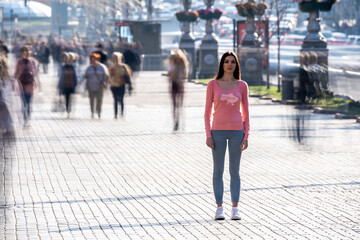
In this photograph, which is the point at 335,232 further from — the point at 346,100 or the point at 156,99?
the point at 156,99

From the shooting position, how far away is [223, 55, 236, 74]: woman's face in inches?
365

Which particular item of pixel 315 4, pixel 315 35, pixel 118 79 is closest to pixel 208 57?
pixel 315 35

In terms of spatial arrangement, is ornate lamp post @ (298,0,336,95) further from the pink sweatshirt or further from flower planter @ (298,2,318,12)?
the pink sweatshirt

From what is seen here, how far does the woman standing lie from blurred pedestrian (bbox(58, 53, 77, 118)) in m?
13.5

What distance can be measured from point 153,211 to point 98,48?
1860 centimetres

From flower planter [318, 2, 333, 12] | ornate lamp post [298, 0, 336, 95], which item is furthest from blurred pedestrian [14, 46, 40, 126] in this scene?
flower planter [318, 2, 333, 12]

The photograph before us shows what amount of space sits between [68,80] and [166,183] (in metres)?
11.5

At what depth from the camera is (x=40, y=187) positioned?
37.3 feet

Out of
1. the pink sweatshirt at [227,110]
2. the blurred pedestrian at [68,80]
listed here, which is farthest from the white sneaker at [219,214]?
the blurred pedestrian at [68,80]

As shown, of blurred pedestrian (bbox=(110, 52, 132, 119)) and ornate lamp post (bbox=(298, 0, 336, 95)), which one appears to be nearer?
blurred pedestrian (bbox=(110, 52, 132, 119))

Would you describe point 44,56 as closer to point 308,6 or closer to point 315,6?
point 308,6

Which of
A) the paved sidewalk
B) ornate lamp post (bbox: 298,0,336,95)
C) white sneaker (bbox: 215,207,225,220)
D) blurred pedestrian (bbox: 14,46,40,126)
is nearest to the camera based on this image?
the paved sidewalk

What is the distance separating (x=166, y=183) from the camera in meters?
11.9

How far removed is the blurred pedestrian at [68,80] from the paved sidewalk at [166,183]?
2.16 m
